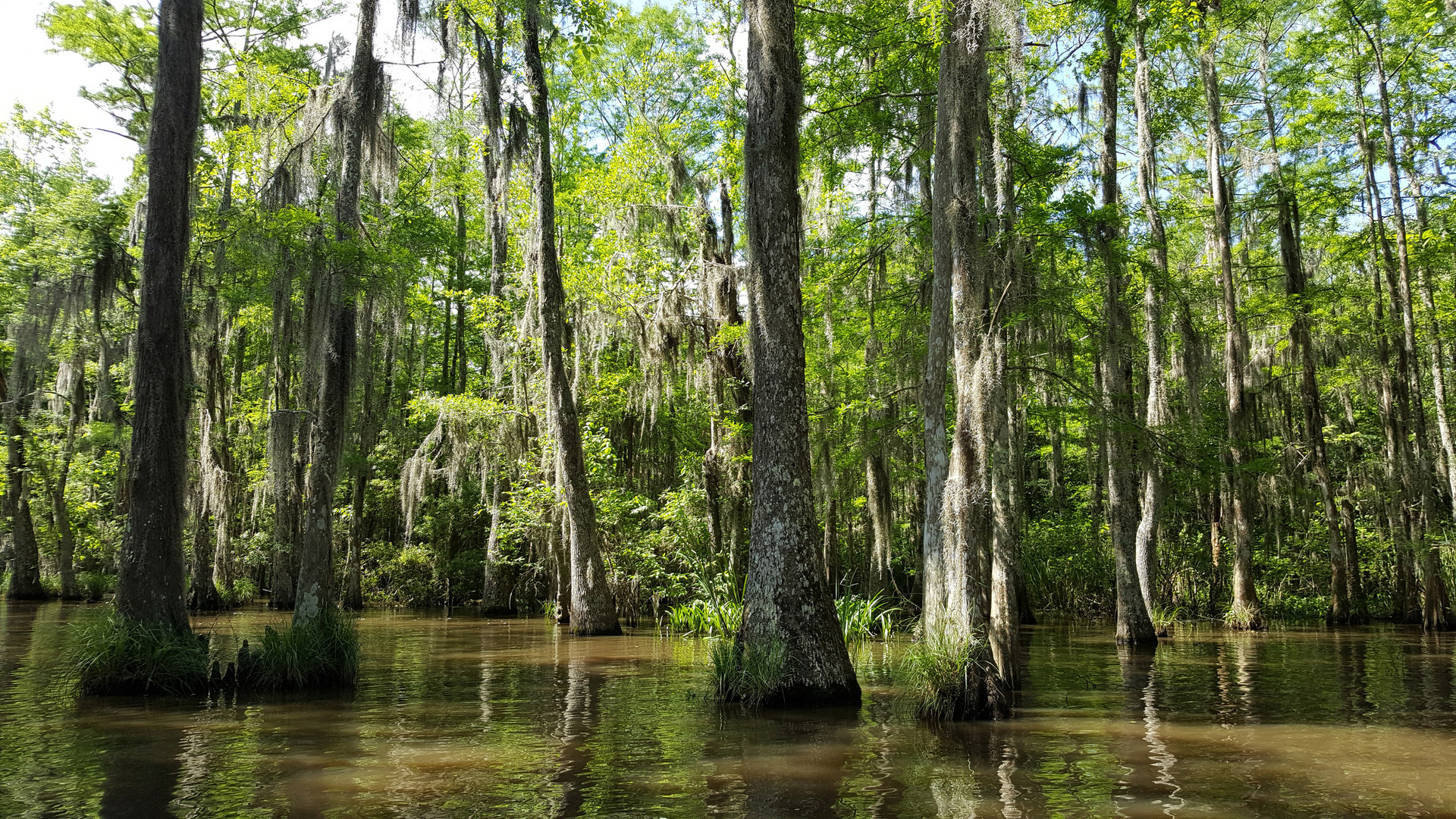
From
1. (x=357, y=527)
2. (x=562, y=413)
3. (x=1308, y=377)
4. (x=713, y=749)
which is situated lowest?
(x=713, y=749)

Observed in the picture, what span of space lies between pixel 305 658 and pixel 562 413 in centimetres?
753

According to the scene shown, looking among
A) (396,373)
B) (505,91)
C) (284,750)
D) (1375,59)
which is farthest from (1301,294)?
(396,373)

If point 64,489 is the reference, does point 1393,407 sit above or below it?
above

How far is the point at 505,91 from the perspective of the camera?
1551 cm

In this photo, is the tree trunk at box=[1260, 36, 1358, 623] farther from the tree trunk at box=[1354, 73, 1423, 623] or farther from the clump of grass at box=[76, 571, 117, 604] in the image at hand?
the clump of grass at box=[76, 571, 117, 604]

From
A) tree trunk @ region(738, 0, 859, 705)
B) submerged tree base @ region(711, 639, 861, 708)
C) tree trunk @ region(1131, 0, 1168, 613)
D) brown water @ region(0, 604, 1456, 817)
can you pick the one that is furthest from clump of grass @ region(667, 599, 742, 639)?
tree trunk @ region(1131, 0, 1168, 613)

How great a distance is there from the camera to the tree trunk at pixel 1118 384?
11523 mm

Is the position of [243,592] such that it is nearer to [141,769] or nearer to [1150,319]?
[141,769]

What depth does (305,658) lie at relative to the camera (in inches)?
385

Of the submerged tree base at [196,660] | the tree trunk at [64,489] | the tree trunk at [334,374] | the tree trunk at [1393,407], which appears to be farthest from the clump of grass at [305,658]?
the tree trunk at [1393,407]

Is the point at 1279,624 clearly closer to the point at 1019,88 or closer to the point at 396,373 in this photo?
the point at 1019,88

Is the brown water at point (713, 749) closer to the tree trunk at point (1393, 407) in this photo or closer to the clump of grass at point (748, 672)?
the clump of grass at point (748, 672)

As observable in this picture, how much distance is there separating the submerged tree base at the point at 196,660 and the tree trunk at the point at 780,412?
15.5ft

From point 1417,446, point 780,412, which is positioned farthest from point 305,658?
point 1417,446
